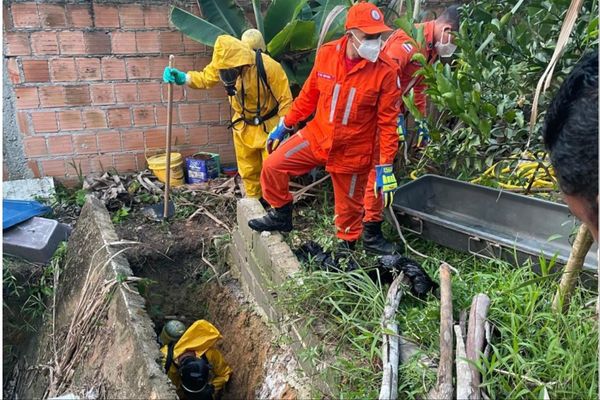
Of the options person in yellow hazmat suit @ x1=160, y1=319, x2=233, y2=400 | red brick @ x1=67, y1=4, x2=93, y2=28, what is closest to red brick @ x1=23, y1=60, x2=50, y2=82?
red brick @ x1=67, y1=4, x2=93, y2=28

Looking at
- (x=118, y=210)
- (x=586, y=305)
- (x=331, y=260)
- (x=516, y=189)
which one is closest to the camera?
(x=586, y=305)

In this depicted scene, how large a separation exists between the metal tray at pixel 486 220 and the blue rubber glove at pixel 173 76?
2086mm

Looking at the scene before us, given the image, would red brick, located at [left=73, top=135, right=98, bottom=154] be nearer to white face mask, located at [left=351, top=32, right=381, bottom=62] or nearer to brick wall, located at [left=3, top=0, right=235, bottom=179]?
brick wall, located at [left=3, top=0, right=235, bottom=179]

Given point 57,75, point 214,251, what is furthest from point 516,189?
point 57,75

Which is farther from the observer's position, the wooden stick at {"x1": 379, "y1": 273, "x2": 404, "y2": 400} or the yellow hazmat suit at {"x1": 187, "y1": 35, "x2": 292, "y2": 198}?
the yellow hazmat suit at {"x1": 187, "y1": 35, "x2": 292, "y2": 198}

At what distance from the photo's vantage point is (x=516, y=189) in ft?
12.8

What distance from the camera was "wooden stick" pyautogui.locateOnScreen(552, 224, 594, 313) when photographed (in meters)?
2.19

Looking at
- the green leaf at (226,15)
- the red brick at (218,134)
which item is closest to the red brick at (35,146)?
the red brick at (218,134)

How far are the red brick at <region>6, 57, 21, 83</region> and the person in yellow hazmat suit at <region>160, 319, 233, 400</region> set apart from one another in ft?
9.08

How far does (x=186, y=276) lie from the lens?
15.2 feet

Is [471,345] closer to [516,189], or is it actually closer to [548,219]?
[548,219]

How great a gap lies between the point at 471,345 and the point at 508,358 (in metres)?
0.14

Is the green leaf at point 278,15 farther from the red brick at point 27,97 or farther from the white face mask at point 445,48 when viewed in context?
the red brick at point 27,97

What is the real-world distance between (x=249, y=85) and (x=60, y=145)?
2066 mm
